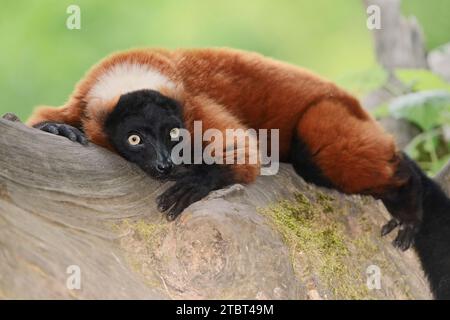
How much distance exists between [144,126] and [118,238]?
2.48 feet

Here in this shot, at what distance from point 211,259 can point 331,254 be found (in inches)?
31.6

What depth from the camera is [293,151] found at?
3850mm

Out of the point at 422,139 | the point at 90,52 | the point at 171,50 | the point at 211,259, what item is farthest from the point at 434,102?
the point at 90,52

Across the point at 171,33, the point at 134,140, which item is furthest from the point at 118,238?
the point at 171,33

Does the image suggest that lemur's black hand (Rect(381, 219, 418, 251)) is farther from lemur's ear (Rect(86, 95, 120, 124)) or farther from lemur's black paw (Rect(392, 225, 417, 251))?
→ lemur's ear (Rect(86, 95, 120, 124))

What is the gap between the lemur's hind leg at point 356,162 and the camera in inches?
144

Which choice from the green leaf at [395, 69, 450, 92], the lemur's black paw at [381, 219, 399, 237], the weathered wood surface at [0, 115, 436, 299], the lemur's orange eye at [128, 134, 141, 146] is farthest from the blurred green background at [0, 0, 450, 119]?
the weathered wood surface at [0, 115, 436, 299]

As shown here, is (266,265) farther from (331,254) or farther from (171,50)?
(171,50)

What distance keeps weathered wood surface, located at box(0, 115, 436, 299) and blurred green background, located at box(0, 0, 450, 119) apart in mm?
3853

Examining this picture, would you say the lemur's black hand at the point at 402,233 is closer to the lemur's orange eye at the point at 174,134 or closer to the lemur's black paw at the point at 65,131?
the lemur's orange eye at the point at 174,134

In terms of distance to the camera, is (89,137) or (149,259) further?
(89,137)

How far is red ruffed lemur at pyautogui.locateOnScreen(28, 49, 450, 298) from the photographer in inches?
133

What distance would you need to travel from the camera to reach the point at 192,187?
320cm
